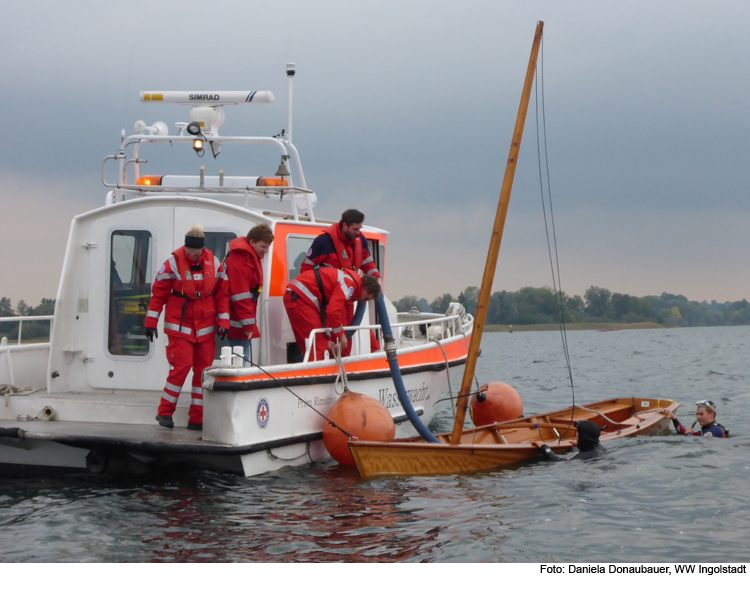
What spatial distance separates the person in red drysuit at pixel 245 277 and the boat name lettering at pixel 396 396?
164cm

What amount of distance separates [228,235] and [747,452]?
6.14 m

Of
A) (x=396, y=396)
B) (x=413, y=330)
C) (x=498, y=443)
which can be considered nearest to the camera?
(x=396, y=396)

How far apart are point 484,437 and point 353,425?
264 cm

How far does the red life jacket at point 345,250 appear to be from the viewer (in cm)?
817

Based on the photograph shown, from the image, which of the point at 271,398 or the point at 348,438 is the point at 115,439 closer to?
the point at 271,398

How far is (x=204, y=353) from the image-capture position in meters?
7.16

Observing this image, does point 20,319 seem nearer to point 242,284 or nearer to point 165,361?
point 165,361

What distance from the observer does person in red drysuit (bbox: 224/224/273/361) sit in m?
7.36

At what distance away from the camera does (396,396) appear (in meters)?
8.82

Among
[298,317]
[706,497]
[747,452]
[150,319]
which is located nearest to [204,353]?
[150,319]

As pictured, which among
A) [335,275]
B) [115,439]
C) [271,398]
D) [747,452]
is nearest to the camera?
[115,439]

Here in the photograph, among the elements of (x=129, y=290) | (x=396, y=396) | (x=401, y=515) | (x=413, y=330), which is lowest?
(x=401, y=515)

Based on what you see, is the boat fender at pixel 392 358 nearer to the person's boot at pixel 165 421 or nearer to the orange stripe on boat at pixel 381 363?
the orange stripe on boat at pixel 381 363

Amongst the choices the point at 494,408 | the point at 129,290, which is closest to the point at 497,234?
the point at 494,408
